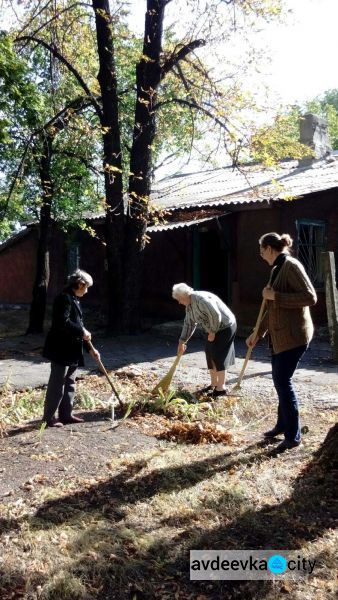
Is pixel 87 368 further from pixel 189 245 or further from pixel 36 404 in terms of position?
pixel 189 245

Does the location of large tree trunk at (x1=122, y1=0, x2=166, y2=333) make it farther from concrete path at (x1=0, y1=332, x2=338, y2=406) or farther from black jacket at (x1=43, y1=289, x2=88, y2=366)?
black jacket at (x1=43, y1=289, x2=88, y2=366)

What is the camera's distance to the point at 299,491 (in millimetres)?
4102

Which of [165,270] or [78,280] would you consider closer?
[78,280]

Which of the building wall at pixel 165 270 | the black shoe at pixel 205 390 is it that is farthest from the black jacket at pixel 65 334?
the building wall at pixel 165 270

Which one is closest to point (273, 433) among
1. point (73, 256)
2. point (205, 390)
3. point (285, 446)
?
point (285, 446)

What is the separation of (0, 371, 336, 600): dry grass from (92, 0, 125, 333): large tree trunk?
8.55 m

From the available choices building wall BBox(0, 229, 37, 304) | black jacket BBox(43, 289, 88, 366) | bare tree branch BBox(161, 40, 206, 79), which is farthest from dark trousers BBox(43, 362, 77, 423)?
building wall BBox(0, 229, 37, 304)

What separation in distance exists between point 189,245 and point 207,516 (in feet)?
40.4

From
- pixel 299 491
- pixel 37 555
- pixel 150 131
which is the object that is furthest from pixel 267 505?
pixel 150 131

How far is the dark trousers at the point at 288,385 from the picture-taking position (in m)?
4.83

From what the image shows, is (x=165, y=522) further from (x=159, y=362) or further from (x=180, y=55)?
(x=180, y=55)

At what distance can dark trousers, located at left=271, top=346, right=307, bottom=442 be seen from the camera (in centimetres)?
483

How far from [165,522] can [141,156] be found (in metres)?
10.6

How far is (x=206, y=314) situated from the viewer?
679 centimetres
